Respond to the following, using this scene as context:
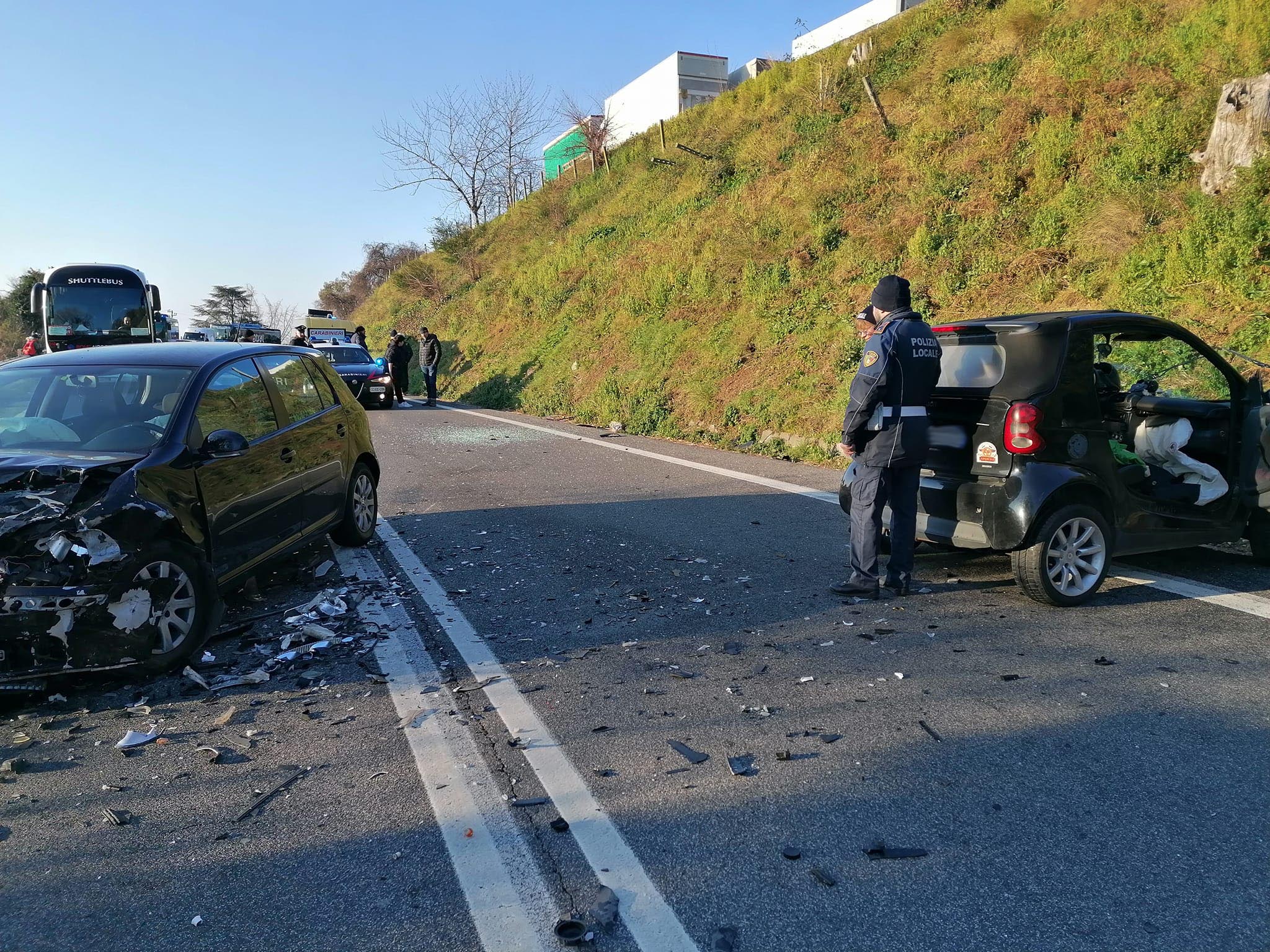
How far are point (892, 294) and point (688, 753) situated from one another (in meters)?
3.30

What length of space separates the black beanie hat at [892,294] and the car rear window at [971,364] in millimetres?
533

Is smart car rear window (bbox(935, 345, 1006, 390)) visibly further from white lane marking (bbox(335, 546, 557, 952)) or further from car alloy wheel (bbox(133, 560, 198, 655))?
car alloy wheel (bbox(133, 560, 198, 655))

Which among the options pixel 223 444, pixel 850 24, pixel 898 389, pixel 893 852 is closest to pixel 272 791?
pixel 893 852

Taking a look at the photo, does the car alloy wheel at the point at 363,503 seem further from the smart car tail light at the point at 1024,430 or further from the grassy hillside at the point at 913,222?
the grassy hillside at the point at 913,222

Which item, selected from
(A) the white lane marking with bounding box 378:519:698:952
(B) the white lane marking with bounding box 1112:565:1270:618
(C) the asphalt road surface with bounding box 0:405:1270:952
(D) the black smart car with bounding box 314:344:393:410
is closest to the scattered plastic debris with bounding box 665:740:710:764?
(C) the asphalt road surface with bounding box 0:405:1270:952

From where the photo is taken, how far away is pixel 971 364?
5.61 metres

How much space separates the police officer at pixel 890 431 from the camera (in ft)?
17.5

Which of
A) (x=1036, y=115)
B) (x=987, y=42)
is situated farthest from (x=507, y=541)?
(x=987, y=42)

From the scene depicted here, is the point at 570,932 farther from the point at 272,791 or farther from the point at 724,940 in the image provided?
the point at 272,791

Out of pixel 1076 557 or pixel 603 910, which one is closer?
pixel 603 910

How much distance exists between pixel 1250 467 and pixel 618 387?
1336cm

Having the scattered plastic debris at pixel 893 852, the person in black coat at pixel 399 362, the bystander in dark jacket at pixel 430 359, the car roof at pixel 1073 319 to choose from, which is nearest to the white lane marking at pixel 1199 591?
the car roof at pixel 1073 319

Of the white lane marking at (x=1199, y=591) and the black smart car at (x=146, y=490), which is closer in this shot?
the black smart car at (x=146, y=490)

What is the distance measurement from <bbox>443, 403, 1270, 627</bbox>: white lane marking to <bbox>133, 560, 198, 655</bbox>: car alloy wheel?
5.83m
